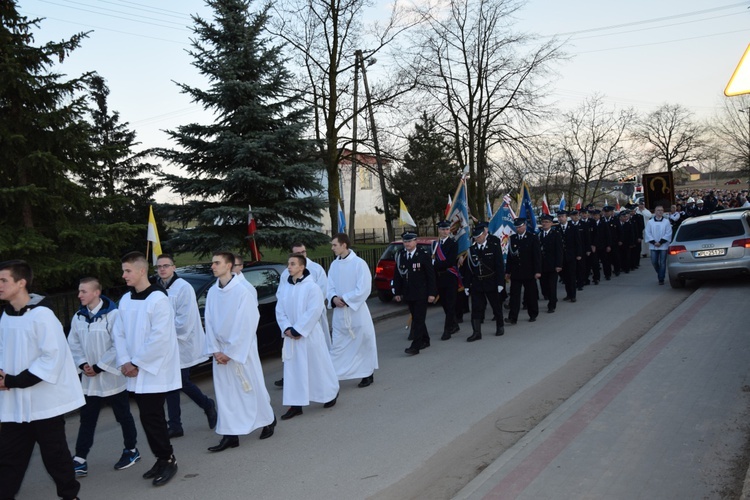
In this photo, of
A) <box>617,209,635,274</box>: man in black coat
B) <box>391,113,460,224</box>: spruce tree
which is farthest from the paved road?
<box>391,113,460,224</box>: spruce tree

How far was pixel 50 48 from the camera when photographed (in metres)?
12.5

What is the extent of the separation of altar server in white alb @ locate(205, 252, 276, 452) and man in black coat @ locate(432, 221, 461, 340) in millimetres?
5597

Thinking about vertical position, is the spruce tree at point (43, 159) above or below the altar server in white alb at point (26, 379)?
above

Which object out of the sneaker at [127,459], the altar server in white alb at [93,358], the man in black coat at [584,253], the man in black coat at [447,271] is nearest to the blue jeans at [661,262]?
the man in black coat at [584,253]

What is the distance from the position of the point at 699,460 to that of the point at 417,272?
5.54 m

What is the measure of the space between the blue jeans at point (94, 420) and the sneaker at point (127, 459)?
0.05 m

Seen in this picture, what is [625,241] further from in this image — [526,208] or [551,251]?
[551,251]

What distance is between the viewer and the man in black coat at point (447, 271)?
452 inches

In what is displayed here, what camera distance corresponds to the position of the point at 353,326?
27.8ft

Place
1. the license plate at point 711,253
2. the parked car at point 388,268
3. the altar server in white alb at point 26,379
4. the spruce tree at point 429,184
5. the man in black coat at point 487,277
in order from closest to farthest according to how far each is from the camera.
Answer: the altar server in white alb at point 26,379 < the man in black coat at point 487,277 < the license plate at point 711,253 < the parked car at point 388,268 < the spruce tree at point 429,184

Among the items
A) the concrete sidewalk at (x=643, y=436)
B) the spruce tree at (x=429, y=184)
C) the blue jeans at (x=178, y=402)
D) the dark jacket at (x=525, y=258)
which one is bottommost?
the concrete sidewalk at (x=643, y=436)

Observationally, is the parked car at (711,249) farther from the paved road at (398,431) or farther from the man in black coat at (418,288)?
the man in black coat at (418,288)

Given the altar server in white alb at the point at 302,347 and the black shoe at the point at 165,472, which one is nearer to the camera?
the black shoe at the point at 165,472

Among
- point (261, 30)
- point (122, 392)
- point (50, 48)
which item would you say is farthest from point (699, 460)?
point (261, 30)
